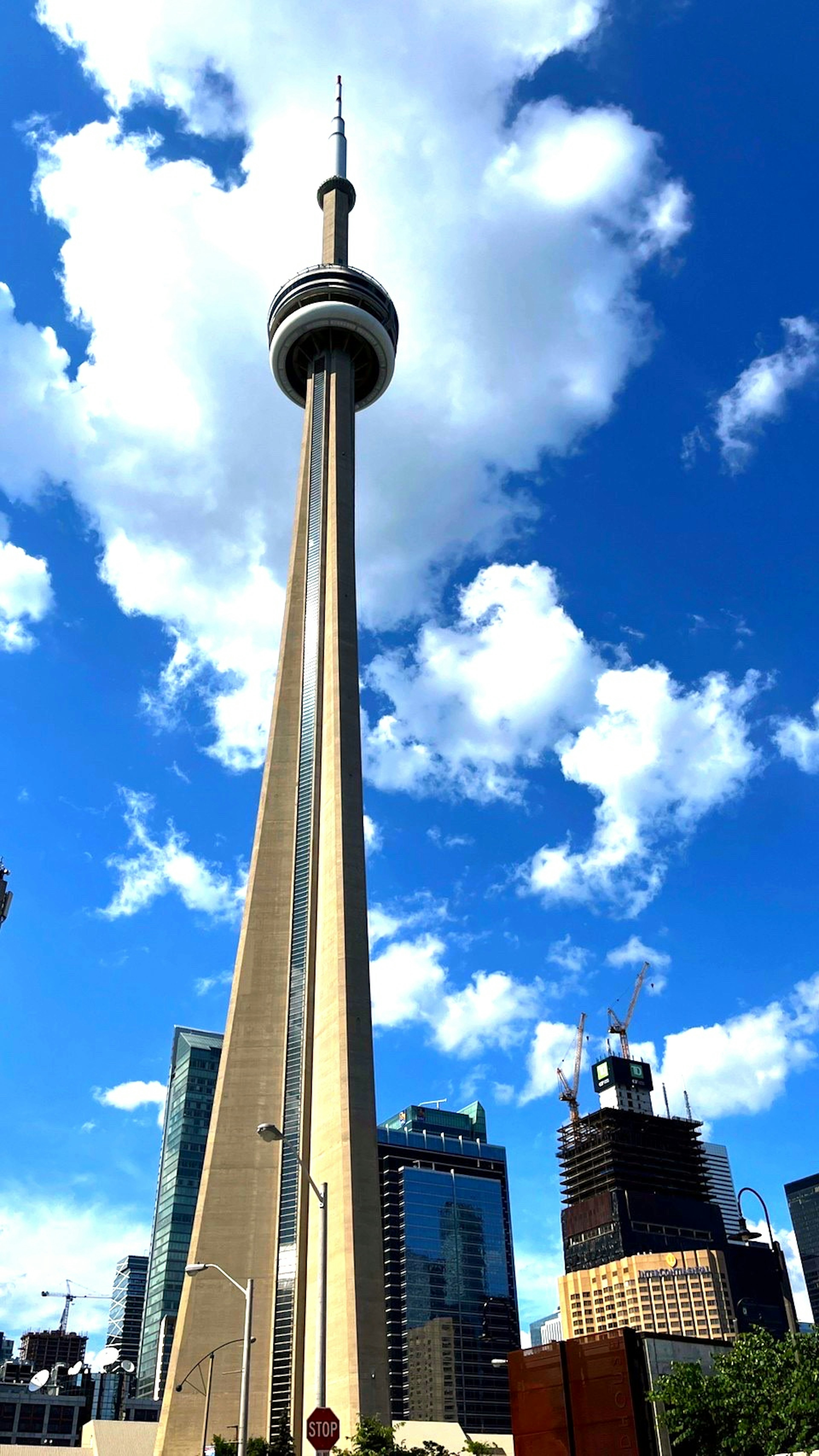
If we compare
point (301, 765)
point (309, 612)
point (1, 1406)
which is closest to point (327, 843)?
point (301, 765)

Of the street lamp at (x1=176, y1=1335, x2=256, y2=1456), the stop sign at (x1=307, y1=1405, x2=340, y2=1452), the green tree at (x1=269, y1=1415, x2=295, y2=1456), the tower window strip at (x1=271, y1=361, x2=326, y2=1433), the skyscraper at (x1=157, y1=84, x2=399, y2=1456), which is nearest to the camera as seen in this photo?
the stop sign at (x1=307, y1=1405, x2=340, y2=1452)

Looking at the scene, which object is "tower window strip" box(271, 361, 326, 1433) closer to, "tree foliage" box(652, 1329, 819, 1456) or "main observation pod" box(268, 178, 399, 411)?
"main observation pod" box(268, 178, 399, 411)

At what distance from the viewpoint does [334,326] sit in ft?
316

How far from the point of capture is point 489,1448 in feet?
217

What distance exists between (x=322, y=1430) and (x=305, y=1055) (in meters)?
48.7

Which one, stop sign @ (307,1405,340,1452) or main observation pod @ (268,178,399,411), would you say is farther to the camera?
main observation pod @ (268,178,399,411)

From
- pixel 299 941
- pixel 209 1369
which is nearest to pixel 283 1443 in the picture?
pixel 209 1369

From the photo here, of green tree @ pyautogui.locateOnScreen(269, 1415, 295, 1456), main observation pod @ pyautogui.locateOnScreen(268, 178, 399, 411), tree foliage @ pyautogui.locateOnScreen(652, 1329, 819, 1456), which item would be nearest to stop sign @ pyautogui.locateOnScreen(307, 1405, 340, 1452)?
tree foliage @ pyautogui.locateOnScreen(652, 1329, 819, 1456)

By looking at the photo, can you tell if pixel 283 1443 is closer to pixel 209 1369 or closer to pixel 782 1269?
pixel 209 1369

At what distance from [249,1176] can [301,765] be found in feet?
88.1

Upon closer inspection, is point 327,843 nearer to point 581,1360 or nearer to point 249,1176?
point 249,1176

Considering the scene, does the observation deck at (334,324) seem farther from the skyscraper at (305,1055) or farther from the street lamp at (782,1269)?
the street lamp at (782,1269)

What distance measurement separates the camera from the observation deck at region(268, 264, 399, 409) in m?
96.2

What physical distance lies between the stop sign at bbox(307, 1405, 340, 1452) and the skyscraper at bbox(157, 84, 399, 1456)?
1190 inches
